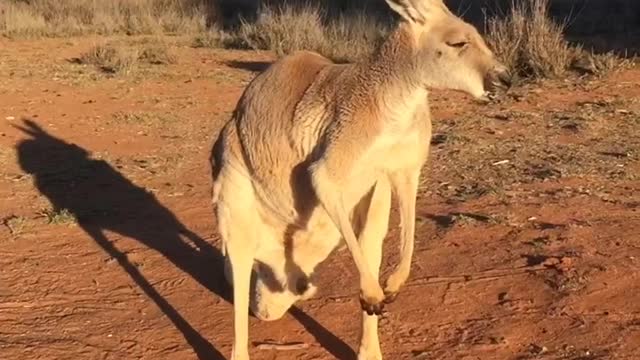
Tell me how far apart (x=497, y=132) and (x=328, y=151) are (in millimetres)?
6788

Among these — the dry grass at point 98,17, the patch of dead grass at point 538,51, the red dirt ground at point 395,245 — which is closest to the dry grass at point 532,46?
the patch of dead grass at point 538,51

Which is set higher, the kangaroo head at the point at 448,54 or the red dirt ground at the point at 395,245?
the kangaroo head at the point at 448,54

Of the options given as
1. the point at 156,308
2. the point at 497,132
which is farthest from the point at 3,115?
the point at 156,308

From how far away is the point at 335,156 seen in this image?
16.2 ft

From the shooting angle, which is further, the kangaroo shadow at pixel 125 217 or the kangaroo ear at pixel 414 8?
the kangaroo shadow at pixel 125 217

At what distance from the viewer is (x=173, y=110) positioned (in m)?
14.3

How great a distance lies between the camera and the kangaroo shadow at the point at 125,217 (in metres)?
6.48

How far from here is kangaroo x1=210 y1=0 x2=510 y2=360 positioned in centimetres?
483

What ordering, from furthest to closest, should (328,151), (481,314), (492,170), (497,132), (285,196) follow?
(497,132), (492,170), (481,314), (285,196), (328,151)

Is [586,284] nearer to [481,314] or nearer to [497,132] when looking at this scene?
[481,314]

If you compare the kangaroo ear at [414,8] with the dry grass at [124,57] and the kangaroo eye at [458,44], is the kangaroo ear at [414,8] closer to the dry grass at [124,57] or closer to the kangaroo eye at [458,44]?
the kangaroo eye at [458,44]

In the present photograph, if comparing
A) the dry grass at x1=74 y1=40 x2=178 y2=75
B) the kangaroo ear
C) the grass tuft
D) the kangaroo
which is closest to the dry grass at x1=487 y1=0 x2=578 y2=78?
the dry grass at x1=74 y1=40 x2=178 y2=75

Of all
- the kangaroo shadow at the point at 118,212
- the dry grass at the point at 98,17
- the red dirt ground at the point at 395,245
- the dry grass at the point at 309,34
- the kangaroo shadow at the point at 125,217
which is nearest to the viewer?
the red dirt ground at the point at 395,245

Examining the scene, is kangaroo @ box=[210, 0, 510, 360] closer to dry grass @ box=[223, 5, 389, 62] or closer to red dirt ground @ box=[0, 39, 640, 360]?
red dirt ground @ box=[0, 39, 640, 360]
